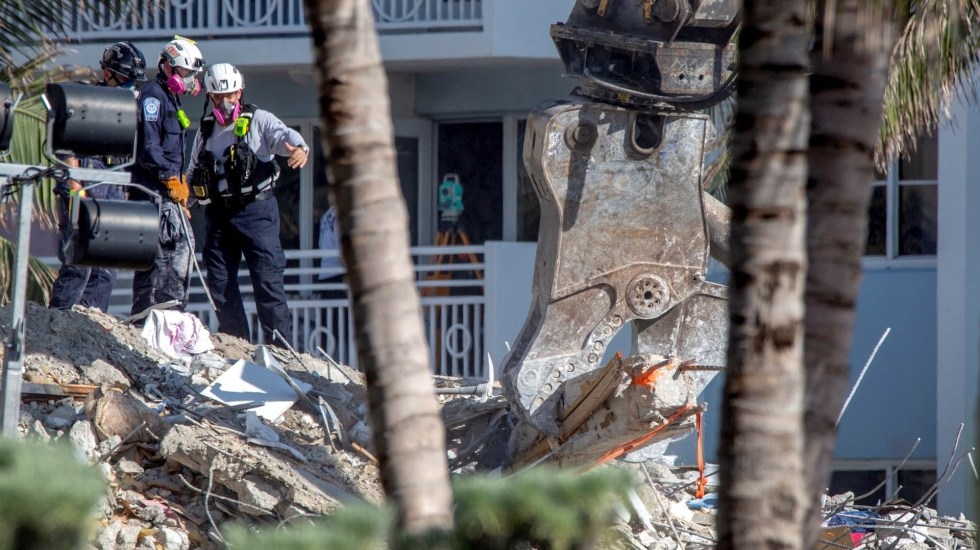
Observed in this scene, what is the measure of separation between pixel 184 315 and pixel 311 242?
17.3 feet

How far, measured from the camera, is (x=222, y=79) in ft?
29.7

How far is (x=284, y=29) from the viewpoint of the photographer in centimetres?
1335

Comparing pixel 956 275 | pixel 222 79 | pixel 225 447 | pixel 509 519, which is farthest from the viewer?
pixel 956 275

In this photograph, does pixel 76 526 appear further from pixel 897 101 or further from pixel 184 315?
pixel 897 101

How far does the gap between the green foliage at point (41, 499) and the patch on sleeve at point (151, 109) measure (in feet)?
17.6

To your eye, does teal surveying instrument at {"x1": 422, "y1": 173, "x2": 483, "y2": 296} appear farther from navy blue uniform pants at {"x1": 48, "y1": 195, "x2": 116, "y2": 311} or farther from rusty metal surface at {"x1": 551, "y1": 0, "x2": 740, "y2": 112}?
rusty metal surface at {"x1": 551, "y1": 0, "x2": 740, "y2": 112}

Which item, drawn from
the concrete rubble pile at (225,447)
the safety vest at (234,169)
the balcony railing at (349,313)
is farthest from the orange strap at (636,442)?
the balcony railing at (349,313)

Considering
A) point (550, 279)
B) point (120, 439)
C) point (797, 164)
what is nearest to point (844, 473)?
point (550, 279)

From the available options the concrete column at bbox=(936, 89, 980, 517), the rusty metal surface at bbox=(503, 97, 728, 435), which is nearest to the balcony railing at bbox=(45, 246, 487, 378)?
the concrete column at bbox=(936, 89, 980, 517)

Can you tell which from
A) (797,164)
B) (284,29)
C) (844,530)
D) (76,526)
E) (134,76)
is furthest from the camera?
(284,29)

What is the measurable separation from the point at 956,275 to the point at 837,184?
1002cm

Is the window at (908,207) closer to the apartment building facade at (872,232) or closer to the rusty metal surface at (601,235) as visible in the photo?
the apartment building facade at (872,232)

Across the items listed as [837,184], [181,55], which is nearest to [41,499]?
[837,184]

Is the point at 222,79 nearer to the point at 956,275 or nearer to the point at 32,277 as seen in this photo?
the point at 32,277
